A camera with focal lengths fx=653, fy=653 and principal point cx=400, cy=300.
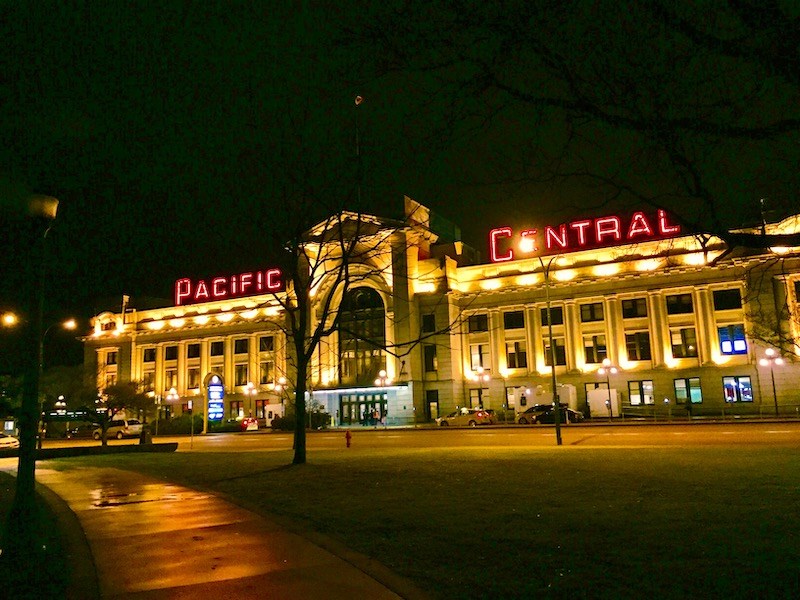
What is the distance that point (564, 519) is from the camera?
973 cm

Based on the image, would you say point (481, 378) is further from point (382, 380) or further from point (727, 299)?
point (727, 299)

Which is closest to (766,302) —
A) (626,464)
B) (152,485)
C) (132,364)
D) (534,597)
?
(626,464)

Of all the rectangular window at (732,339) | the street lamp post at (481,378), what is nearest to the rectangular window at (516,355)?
the street lamp post at (481,378)

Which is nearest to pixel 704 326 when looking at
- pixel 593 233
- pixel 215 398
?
pixel 593 233

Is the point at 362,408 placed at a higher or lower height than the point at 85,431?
higher

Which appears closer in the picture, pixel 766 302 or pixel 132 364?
pixel 766 302

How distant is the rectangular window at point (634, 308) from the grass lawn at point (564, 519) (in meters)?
43.6

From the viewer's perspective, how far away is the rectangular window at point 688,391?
56.3 meters

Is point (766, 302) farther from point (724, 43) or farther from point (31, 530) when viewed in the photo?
point (31, 530)

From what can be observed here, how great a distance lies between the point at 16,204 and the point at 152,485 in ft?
30.9

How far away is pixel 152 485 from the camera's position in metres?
16.6

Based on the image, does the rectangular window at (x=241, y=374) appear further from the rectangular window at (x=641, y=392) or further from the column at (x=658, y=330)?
the column at (x=658, y=330)

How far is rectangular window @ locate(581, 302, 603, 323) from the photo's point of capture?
6200 centimetres

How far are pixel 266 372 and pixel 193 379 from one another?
12349 millimetres
